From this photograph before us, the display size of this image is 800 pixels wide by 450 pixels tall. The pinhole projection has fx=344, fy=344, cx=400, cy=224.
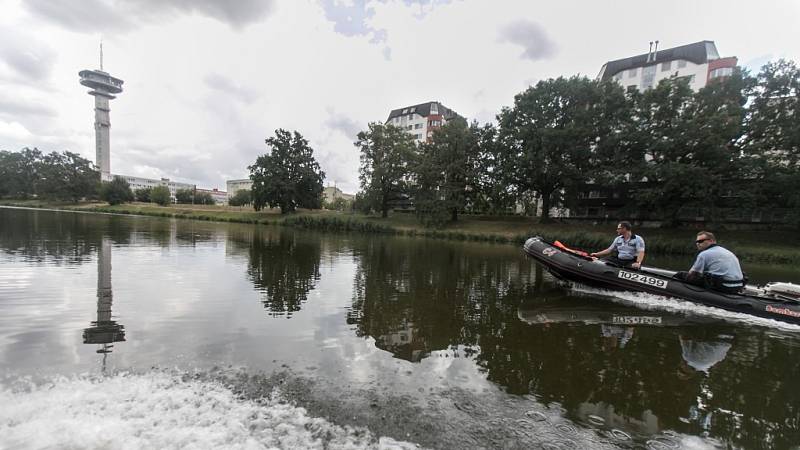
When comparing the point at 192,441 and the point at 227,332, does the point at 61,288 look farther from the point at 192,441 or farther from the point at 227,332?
the point at 192,441

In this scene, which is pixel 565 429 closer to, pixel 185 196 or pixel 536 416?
pixel 536 416

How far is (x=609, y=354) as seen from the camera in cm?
570

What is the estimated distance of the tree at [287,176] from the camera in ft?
183

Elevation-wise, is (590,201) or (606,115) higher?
(606,115)

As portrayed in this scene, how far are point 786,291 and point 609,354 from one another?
5689mm

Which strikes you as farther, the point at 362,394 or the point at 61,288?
the point at 61,288

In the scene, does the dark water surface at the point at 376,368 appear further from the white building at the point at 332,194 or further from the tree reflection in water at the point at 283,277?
the white building at the point at 332,194

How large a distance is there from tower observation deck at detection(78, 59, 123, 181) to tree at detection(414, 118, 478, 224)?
11868cm

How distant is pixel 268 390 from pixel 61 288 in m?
7.89

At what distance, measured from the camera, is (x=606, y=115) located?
3362cm

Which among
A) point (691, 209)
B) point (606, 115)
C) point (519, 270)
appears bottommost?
point (519, 270)

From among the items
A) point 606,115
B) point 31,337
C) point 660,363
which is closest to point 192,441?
Answer: point 31,337

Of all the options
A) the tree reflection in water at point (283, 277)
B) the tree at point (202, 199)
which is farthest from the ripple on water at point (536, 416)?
the tree at point (202, 199)

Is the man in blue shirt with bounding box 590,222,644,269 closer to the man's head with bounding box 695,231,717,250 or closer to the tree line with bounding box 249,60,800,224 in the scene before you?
the man's head with bounding box 695,231,717,250
